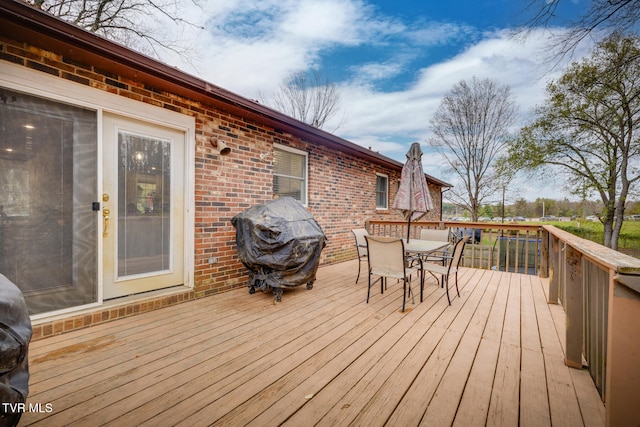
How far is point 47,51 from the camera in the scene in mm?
2514

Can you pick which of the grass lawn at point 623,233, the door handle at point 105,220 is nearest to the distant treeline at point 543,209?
the grass lawn at point 623,233

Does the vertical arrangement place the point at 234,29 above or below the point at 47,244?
above

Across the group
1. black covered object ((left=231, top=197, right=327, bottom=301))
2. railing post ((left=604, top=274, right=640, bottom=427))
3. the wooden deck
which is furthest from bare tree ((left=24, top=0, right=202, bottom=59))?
railing post ((left=604, top=274, right=640, bottom=427))

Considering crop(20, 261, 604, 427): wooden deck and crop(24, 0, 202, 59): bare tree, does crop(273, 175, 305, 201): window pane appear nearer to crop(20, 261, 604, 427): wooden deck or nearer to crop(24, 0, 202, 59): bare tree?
crop(20, 261, 604, 427): wooden deck

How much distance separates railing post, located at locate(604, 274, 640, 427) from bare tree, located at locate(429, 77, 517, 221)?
49.4 feet

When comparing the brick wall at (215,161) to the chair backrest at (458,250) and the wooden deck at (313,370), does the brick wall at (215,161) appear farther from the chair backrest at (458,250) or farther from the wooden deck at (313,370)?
the chair backrest at (458,250)

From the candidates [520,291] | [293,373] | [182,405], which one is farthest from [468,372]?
[520,291]

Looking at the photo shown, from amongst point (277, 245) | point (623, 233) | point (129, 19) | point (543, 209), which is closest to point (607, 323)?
point (277, 245)

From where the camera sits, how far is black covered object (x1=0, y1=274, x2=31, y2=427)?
0.88m

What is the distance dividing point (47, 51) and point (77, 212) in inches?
57.6

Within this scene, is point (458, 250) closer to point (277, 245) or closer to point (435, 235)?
point (435, 235)

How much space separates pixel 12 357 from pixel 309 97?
45.7 ft

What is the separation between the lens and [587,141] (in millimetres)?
11555

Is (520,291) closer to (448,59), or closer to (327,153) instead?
(327,153)
